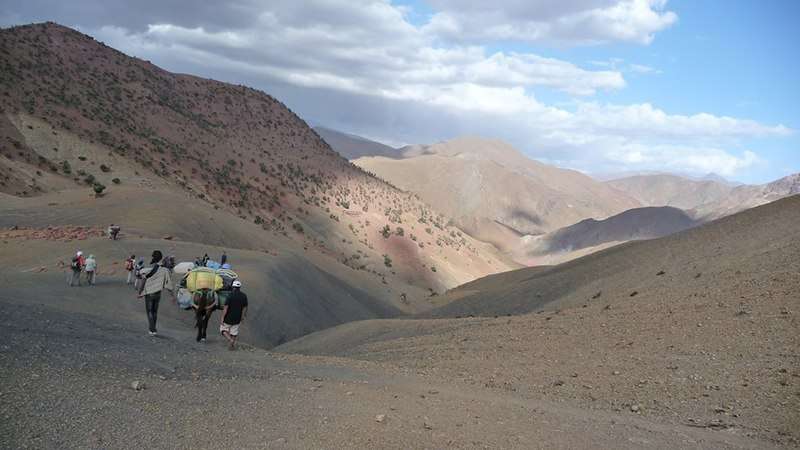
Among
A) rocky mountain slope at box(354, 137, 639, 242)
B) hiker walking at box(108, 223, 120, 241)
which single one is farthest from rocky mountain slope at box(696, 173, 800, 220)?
hiker walking at box(108, 223, 120, 241)

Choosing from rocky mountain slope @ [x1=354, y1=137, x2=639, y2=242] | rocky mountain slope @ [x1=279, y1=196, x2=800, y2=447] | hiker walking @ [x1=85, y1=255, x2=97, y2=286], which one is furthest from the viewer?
rocky mountain slope @ [x1=354, y1=137, x2=639, y2=242]

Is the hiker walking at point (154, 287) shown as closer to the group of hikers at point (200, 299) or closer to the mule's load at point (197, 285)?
the group of hikers at point (200, 299)

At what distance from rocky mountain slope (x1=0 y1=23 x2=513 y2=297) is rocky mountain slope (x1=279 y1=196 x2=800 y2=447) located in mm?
26731

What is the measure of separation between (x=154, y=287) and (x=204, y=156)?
54.3 meters

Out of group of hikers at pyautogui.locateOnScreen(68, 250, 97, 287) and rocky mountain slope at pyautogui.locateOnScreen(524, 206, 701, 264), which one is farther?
rocky mountain slope at pyautogui.locateOnScreen(524, 206, 701, 264)

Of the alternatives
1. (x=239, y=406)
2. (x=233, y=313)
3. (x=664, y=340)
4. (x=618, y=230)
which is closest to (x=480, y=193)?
(x=618, y=230)

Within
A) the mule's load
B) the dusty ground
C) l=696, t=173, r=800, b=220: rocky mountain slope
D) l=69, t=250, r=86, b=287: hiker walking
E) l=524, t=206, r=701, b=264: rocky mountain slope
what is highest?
l=696, t=173, r=800, b=220: rocky mountain slope

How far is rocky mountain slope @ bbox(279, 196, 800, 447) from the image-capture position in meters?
11.0

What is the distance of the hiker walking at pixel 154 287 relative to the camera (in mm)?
A: 13695

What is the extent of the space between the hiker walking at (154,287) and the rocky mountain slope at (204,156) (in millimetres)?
26554

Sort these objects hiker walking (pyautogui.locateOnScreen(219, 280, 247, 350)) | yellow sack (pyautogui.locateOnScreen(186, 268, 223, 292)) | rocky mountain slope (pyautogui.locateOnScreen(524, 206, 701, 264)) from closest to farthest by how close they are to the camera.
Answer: hiker walking (pyautogui.locateOnScreen(219, 280, 247, 350)) < yellow sack (pyautogui.locateOnScreen(186, 268, 223, 292)) < rocky mountain slope (pyautogui.locateOnScreen(524, 206, 701, 264))

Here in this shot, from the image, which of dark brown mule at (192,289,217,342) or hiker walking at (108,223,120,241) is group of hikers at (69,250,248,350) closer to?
dark brown mule at (192,289,217,342)

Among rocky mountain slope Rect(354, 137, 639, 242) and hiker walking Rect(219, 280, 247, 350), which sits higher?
rocky mountain slope Rect(354, 137, 639, 242)

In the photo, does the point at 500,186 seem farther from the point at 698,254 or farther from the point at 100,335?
the point at 100,335
